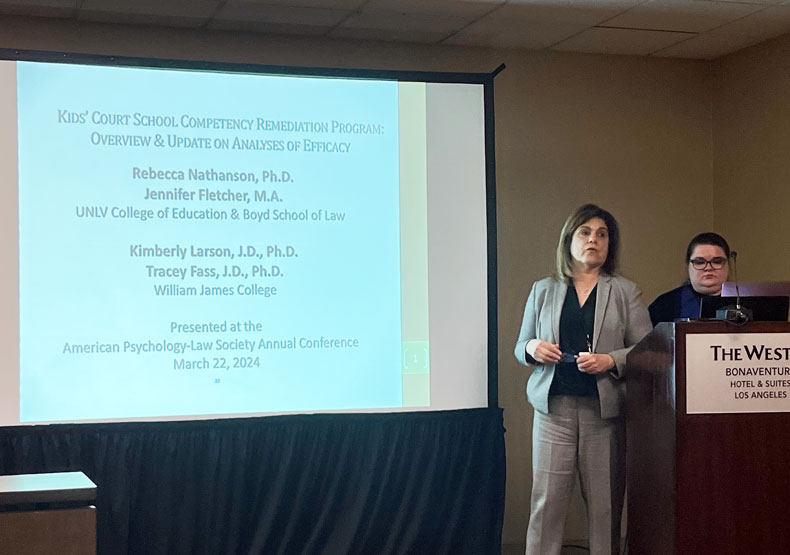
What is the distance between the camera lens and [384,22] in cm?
480

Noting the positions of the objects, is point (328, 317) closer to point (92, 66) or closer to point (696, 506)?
point (92, 66)

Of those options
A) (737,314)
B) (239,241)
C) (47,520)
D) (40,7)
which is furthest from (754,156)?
(47,520)

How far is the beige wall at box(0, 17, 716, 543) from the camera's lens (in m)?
5.27

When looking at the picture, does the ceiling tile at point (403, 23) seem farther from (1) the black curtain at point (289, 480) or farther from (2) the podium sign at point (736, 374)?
(2) the podium sign at point (736, 374)

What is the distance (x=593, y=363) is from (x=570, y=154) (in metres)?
2.02

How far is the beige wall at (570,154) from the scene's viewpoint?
207 inches

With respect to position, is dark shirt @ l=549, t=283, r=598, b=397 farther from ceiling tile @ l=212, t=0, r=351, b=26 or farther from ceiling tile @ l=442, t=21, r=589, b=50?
ceiling tile @ l=212, t=0, r=351, b=26

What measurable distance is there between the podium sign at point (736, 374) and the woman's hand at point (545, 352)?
0.62m

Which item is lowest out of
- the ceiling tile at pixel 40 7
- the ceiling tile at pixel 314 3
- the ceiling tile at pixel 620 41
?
the ceiling tile at pixel 40 7

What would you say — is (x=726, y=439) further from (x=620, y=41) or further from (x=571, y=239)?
(x=620, y=41)

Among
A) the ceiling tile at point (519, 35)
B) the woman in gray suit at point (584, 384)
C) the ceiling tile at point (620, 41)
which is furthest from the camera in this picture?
the ceiling tile at point (620, 41)

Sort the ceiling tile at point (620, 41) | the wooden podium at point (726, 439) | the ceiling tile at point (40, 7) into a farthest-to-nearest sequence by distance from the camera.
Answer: the ceiling tile at point (620, 41), the ceiling tile at point (40, 7), the wooden podium at point (726, 439)

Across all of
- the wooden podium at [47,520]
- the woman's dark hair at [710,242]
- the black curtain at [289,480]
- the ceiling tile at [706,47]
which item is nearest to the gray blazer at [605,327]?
the woman's dark hair at [710,242]

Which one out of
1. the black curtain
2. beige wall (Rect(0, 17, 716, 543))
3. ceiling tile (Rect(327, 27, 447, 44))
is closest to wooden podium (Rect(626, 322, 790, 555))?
the black curtain
